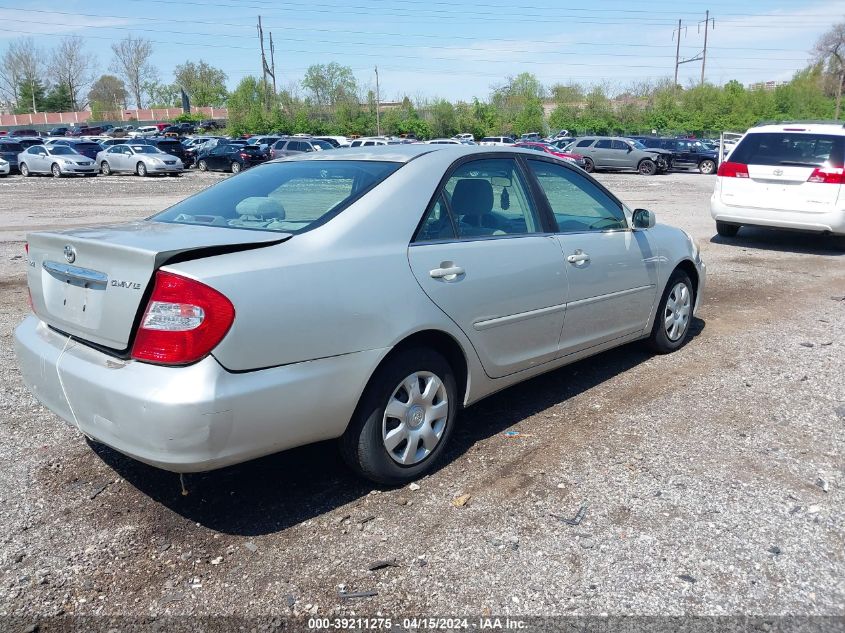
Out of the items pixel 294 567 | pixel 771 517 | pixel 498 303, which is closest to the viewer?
pixel 294 567

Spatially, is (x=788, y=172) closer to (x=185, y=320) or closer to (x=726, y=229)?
(x=726, y=229)

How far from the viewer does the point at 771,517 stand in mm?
3350

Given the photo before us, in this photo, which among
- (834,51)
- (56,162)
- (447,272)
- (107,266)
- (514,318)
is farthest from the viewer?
(834,51)

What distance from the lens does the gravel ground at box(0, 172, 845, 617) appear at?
2824 mm

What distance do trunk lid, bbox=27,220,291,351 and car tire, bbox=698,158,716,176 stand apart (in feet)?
118

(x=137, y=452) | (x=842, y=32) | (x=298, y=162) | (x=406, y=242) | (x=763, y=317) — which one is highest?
(x=842, y=32)

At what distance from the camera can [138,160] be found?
32750mm

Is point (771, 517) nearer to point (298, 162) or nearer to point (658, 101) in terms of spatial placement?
point (298, 162)

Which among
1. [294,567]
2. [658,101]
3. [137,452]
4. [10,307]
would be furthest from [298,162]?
[658,101]

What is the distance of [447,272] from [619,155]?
32797 mm

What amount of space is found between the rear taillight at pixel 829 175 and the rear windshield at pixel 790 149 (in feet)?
0.25

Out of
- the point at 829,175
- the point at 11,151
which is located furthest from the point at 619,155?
the point at 11,151

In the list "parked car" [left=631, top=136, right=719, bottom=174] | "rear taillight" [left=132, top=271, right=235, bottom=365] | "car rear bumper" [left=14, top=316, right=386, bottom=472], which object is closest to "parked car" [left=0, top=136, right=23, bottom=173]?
"parked car" [left=631, top=136, right=719, bottom=174]

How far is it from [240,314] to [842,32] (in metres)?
87.9
